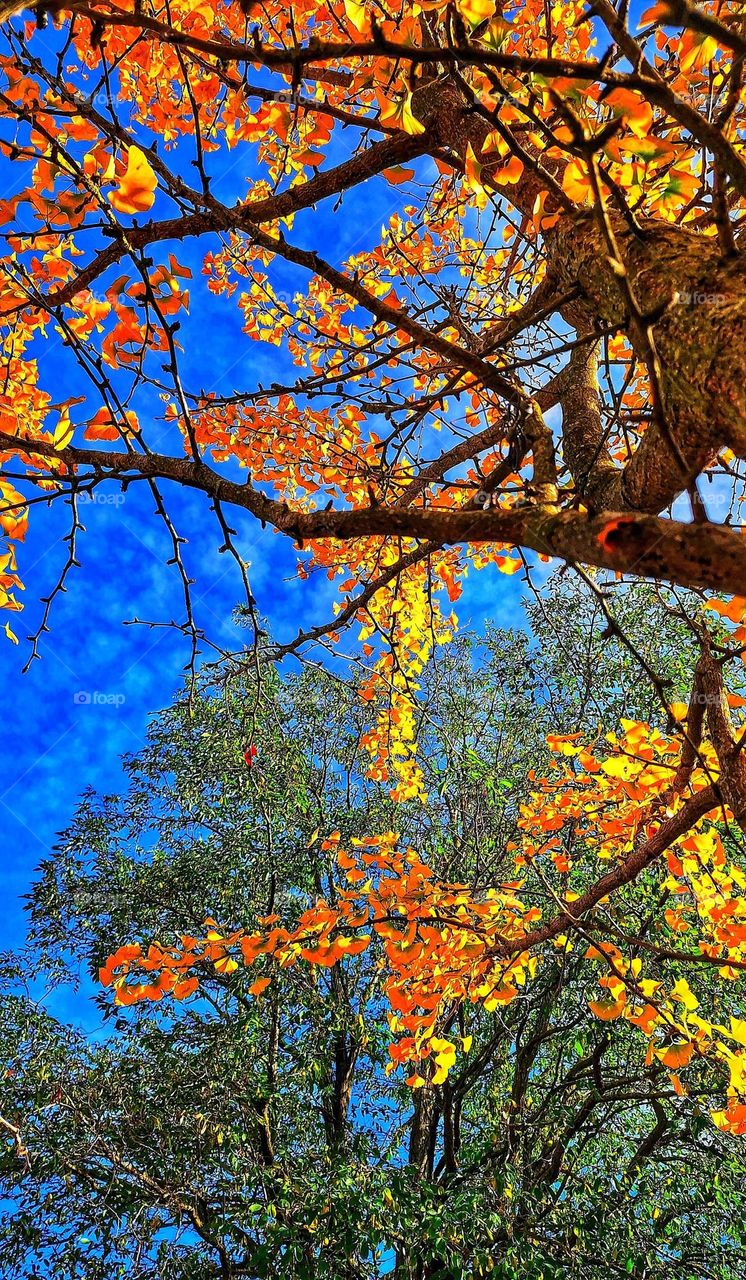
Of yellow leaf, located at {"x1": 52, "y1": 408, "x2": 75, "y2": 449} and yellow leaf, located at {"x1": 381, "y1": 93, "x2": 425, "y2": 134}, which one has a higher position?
yellow leaf, located at {"x1": 52, "y1": 408, "x2": 75, "y2": 449}

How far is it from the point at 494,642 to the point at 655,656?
2.47 meters

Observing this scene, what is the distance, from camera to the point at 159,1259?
236 inches

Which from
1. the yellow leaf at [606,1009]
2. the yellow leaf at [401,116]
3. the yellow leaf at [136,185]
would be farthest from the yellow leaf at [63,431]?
the yellow leaf at [606,1009]

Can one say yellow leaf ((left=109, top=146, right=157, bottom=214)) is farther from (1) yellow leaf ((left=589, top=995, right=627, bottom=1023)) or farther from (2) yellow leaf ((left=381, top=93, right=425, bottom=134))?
(1) yellow leaf ((left=589, top=995, right=627, bottom=1023))

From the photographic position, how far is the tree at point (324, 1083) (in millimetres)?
5066

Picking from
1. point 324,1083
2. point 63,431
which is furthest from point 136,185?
point 324,1083

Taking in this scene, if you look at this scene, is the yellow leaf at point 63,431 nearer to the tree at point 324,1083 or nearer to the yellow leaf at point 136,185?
the yellow leaf at point 136,185

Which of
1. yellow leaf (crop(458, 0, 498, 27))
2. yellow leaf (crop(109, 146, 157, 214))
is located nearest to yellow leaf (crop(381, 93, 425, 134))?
yellow leaf (crop(458, 0, 498, 27))

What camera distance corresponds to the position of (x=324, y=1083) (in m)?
7.14

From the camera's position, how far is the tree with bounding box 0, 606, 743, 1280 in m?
5.07

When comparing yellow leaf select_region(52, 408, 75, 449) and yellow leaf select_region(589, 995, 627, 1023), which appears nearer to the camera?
yellow leaf select_region(52, 408, 75, 449)

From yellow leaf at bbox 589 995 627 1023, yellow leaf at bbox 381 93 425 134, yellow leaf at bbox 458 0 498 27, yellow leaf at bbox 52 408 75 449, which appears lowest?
yellow leaf at bbox 589 995 627 1023

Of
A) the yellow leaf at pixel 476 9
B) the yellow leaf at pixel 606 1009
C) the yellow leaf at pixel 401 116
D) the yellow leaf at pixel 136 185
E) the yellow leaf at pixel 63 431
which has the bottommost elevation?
the yellow leaf at pixel 606 1009

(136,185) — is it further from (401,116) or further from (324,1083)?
(324,1083)
